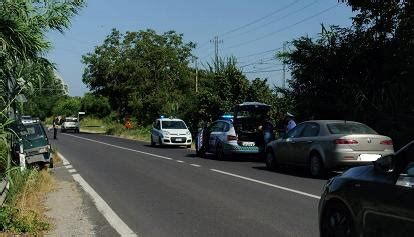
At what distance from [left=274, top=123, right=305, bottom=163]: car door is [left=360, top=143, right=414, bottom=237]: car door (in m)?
9.93

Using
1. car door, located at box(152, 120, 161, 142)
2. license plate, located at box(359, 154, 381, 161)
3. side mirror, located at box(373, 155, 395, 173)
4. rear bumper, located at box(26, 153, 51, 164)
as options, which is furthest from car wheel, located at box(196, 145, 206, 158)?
side mirror, located at box(373, 155, 395, 173)

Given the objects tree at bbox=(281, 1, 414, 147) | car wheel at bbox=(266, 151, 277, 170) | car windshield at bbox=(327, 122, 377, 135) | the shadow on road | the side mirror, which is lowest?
the shadow on road

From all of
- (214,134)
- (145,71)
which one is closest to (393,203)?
(214,134)

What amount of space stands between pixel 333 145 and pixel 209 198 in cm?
408

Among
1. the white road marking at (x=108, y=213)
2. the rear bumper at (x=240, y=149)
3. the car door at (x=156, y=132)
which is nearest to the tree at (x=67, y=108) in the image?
the car door at (x=156, y=132)

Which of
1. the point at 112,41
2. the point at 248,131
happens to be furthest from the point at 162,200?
the point at 112,41

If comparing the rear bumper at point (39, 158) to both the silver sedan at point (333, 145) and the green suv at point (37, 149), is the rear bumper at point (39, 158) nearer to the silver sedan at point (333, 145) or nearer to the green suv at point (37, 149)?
the green suv at point (37, 149)

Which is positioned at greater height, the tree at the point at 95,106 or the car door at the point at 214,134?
the tree at the point at 95,106

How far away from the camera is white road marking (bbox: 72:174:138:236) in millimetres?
7879

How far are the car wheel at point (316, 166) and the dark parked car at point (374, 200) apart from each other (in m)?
7.87

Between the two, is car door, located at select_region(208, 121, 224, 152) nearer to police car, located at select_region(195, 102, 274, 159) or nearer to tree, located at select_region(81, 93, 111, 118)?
police car, located at select_region(195, 102, 274, 159)

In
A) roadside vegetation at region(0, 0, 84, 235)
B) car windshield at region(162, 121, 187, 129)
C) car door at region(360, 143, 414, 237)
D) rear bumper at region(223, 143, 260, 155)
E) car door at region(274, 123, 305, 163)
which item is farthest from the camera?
car windshield at region(162, 121, 187, 129)

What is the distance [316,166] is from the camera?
1410cm

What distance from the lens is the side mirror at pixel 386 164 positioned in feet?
16.6
